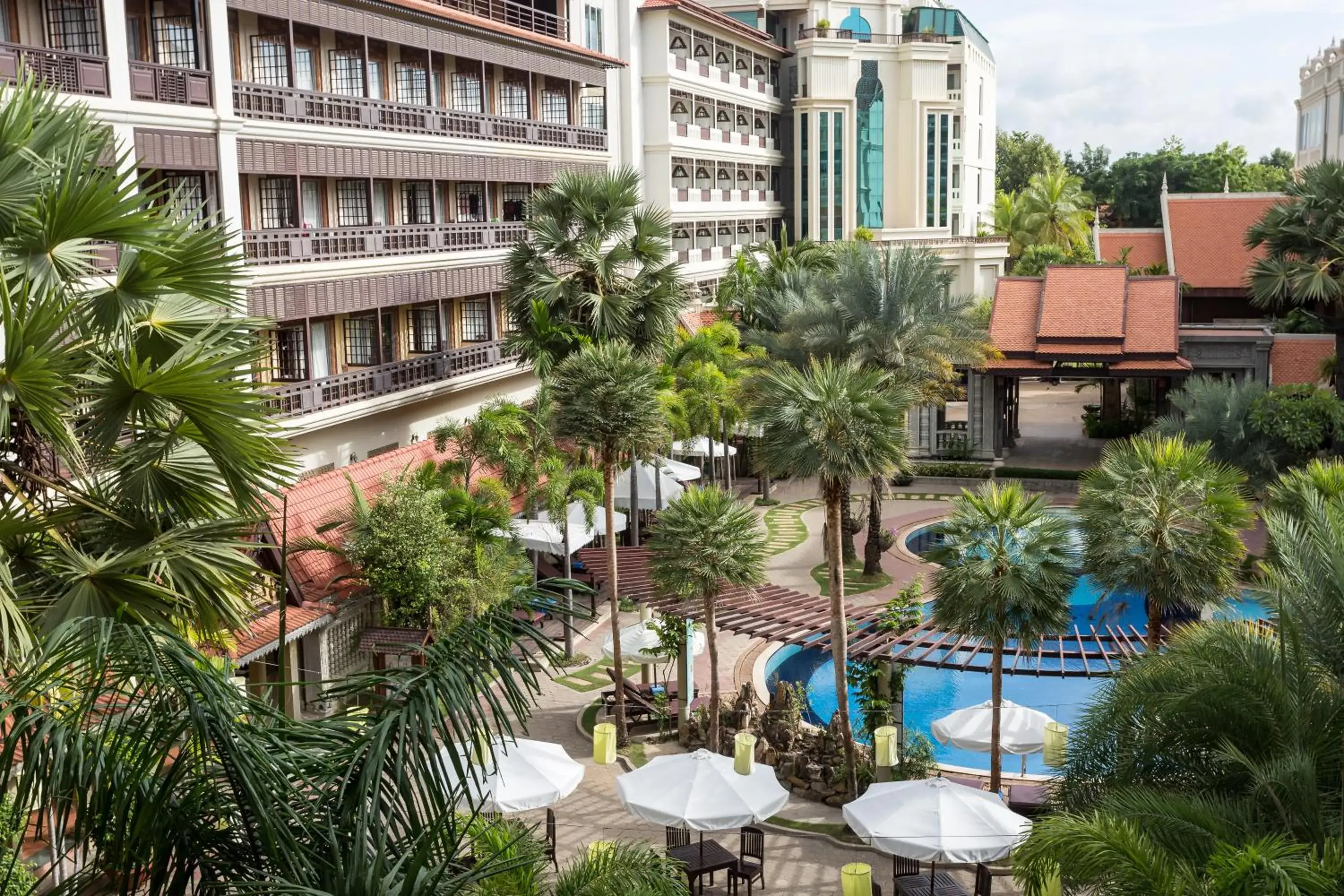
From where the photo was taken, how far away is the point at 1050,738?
20641mm

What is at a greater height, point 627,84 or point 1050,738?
point 627,84

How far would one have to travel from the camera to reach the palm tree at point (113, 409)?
10.7 meters

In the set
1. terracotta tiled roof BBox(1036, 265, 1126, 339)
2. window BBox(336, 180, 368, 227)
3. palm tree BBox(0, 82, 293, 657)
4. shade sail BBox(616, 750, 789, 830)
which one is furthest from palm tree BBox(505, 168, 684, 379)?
palm tree BBox(0, 82, 293, 657)

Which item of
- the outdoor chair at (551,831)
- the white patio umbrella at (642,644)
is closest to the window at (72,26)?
the white patio umbrella at (642,644)

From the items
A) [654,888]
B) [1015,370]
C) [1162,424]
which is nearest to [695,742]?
[654,888]

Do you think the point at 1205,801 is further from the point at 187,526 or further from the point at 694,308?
the point at 694,308

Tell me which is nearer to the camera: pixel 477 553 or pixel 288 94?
pixel 477 553

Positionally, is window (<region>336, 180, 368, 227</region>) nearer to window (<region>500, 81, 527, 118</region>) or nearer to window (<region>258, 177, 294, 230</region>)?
window (<region>258, 177, 294, 230</region>)

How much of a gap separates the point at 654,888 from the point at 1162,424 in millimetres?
29393

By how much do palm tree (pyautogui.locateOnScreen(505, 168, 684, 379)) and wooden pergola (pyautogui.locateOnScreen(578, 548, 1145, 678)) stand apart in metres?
6.13

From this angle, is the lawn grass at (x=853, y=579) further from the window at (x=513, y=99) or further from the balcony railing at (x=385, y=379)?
the window at (x=513, y=99)

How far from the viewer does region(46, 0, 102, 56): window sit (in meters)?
23.7

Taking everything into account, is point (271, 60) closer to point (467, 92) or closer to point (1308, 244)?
point (467, 92)

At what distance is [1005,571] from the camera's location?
63.7 ft
